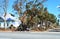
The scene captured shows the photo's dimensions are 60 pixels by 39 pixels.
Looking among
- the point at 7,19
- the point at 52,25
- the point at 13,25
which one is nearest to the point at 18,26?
the point at 13,25

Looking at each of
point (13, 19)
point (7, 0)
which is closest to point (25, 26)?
point (13, 19)

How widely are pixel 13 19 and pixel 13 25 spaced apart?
1.18 meters

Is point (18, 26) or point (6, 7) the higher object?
point (6, 7)

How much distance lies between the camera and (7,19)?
23.4 metres

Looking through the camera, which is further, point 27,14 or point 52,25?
point 52,25

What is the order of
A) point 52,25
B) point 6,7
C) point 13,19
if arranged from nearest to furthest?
point 6,7
point 13,19
point 52,25

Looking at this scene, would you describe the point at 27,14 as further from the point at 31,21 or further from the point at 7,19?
the point at 7,19

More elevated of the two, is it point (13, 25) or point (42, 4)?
point (42, 4)

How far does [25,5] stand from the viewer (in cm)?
2138

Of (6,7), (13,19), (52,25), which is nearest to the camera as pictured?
(6,7)

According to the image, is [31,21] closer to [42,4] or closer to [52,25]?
[42,4]

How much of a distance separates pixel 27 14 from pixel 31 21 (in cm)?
100

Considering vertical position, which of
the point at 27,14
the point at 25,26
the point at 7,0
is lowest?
the point at 25,26

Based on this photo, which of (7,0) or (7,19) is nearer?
(7,0)
